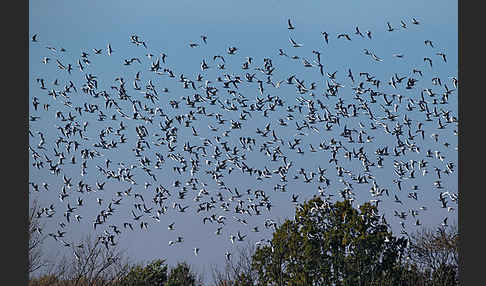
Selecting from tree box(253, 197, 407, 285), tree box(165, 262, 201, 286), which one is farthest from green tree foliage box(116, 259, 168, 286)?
tree box(253, 197, 407, 285)

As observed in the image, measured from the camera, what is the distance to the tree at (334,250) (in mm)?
28969

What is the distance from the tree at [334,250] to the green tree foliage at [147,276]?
5.73 metres

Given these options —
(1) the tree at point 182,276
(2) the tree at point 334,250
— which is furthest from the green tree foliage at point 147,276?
(2) the tree at point 334,250

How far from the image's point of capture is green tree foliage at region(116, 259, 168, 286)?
32594mm

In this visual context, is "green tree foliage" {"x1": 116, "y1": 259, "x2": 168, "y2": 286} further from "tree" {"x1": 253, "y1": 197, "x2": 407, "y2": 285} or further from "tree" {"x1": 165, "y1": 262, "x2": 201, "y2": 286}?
"tree" {"x1": 253, "y1": 197, "x2": 407, "y2": 285}

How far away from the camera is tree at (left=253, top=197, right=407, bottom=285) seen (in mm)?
28969

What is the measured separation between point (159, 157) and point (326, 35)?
968cm

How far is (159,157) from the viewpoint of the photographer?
35219 millimetres

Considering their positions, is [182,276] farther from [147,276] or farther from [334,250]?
[334,250]

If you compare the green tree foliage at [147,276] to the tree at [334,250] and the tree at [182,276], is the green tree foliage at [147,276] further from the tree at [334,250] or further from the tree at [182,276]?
the tree at [334,250]

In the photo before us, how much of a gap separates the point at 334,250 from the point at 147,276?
837cm

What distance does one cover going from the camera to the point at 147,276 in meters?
33.3

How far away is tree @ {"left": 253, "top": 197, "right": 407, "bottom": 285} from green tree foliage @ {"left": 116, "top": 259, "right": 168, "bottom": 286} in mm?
5733
